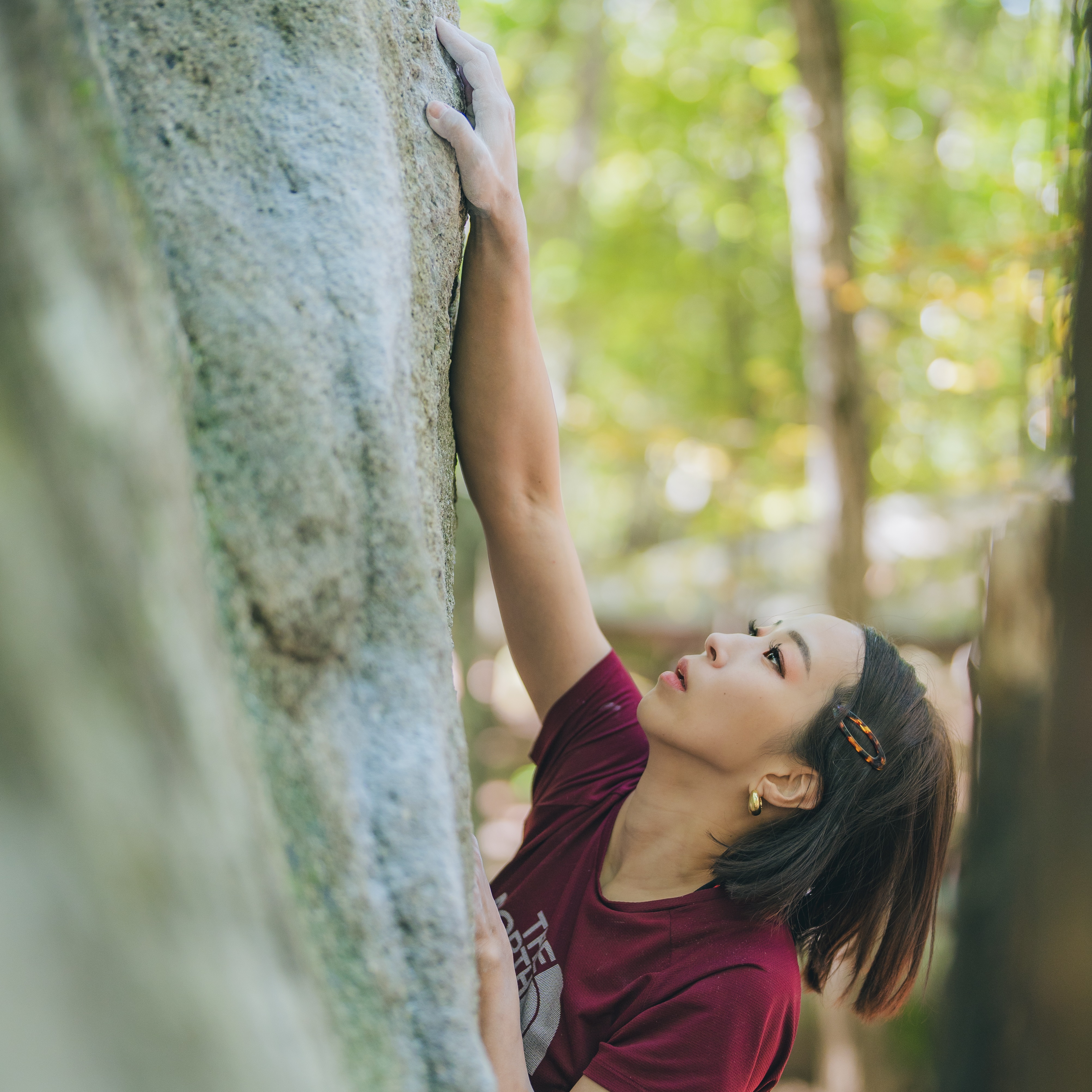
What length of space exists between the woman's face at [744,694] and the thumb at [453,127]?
0.94 meters

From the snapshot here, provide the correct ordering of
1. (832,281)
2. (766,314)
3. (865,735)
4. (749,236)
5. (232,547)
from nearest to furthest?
(232,547), (865,735), (832,281), (749,236), (766,314)

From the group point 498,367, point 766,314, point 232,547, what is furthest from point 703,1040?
point 766,314

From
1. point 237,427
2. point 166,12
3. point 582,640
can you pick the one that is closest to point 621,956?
point 582,640

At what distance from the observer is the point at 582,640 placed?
1.95 m

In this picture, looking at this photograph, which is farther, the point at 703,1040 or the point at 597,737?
the point at 597,737

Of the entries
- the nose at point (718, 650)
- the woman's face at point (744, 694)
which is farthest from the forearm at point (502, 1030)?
the nose at point (718, 650)

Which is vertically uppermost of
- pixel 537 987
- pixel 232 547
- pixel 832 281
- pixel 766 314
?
pixel 232 547

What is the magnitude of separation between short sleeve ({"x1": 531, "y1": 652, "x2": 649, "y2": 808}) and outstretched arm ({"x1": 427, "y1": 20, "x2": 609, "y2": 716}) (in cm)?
11

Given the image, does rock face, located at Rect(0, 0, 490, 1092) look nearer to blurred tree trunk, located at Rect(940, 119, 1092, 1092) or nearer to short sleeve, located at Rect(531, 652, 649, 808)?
short sleeve, located at Rect(531, 652, 649, 808)

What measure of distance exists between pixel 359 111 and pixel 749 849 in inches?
52.9

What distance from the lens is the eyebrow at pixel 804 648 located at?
1.74 metres

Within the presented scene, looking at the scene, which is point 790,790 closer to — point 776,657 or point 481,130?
point 776,657

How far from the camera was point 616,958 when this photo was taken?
1.62 m

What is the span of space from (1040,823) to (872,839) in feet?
1.16
